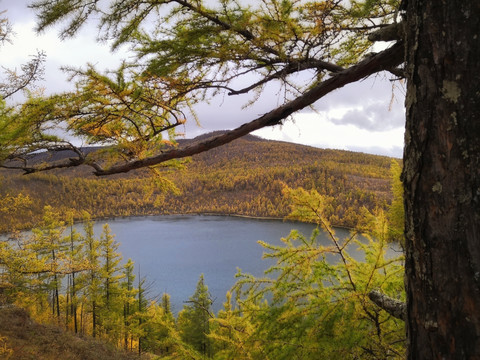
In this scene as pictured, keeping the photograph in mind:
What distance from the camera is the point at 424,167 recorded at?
91 cm

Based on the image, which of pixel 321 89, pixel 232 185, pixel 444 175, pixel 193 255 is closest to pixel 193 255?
pixel 193 255

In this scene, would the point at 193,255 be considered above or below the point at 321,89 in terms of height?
below

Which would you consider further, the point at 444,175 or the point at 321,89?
the point at 321,89

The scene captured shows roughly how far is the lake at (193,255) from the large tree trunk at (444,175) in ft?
57.4

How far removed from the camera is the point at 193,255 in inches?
1436

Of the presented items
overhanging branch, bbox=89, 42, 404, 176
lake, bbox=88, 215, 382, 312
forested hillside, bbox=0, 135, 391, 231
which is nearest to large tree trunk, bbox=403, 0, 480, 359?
overhanging branch, bbox=89, 42, 404, 176

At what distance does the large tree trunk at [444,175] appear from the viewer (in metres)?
0.83

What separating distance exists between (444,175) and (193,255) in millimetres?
36957

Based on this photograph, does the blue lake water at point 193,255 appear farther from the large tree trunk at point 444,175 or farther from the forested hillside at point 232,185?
the forested hillside at point 232,185

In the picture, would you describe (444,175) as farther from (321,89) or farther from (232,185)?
(232,185)

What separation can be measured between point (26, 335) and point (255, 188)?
8454 cm

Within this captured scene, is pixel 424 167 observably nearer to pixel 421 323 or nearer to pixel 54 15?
pixel 421 323

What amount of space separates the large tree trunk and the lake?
1749 centimetres

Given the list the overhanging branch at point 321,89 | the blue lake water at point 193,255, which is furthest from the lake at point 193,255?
the overhanging branch at point 321,89
